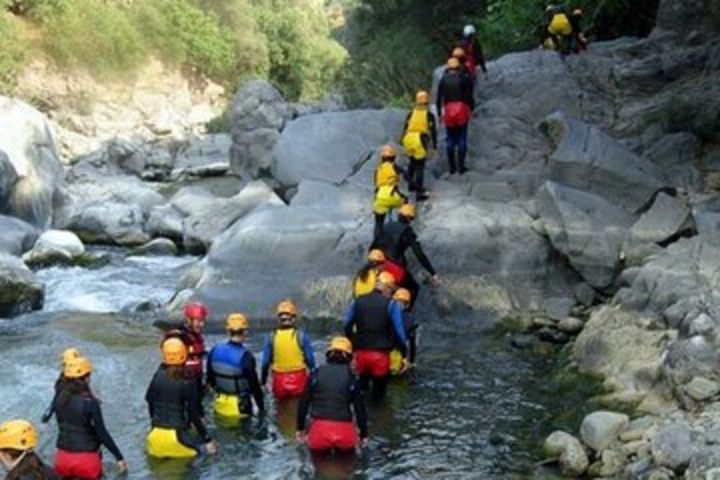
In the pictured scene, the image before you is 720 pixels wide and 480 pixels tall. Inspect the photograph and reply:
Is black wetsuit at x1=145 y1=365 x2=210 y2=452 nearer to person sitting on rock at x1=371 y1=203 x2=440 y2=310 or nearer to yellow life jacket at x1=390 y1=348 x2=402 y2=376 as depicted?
yellow life jacket at x1=390 y1=348 x2=402 y2=376

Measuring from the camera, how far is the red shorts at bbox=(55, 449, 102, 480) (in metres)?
9.27

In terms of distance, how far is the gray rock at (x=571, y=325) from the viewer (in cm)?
1409

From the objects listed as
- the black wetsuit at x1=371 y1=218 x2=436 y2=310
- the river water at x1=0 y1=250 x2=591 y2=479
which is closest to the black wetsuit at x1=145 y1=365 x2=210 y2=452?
the river water at x1=0 y1=250 x2=591 y2=479

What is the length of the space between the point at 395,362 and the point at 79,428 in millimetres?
4435

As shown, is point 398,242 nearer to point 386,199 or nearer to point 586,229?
point 386,199

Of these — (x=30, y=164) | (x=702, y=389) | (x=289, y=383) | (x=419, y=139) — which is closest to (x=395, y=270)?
(x=419, y=139)

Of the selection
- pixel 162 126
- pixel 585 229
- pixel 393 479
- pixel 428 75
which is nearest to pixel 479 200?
pixel 585 229

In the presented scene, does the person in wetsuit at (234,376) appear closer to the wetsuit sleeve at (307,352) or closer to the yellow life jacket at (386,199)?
the wetsuit sleeve at (307,352)

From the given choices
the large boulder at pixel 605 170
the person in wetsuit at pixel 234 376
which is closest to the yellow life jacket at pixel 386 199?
the large boulder at pixel 605 170

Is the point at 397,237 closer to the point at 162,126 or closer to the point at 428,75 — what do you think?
the point at 428,75

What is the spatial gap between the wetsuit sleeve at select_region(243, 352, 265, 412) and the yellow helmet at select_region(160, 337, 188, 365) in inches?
50.5

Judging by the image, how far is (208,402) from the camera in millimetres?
12062

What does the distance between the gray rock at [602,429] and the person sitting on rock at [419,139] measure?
670cm

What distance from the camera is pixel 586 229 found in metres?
15.0
